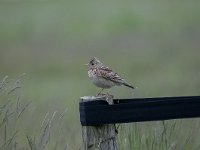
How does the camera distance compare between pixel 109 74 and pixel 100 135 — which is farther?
pixel 109 74

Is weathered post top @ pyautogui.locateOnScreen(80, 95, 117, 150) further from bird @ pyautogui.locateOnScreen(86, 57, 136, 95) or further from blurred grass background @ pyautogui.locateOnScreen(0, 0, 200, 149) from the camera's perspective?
blurred grass background @ pyautogui.locateOnScreen(0, 0, 200, 149)

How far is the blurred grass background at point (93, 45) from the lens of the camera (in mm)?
19109

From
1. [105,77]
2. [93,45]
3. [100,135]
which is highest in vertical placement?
[93,45]

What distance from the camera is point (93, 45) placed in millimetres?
24531

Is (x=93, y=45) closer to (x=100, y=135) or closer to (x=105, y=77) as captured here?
(x=105, y=77)

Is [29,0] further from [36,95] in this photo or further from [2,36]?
[36,95]

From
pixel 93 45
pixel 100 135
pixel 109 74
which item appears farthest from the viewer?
pixel 93 45

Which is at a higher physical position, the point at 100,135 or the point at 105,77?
the point at 105,77

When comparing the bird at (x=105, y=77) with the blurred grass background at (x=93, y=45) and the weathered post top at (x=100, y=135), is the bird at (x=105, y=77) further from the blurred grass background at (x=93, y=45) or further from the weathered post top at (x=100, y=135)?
the blurred grass background at (x=93, y=45)

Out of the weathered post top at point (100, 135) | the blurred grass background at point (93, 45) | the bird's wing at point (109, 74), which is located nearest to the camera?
the weathered post top at point (100, 135)

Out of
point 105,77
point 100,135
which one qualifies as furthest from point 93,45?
point 100,135

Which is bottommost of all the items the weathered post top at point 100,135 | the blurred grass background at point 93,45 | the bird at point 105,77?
the weathered post top at point 100,135

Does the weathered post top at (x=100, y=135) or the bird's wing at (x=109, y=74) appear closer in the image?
the weathered post top at (x=100, y=135)

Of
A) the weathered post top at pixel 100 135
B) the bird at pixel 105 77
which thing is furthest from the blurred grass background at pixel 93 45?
the weathered post top at pixel 100 135
